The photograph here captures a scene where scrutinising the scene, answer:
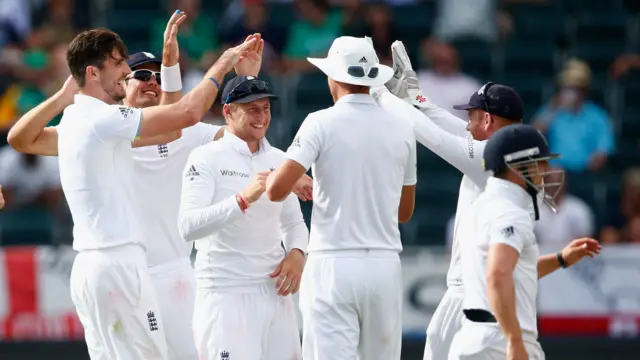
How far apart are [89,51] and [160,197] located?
1173mm

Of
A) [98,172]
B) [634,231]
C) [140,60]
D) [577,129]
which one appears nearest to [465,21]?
[577,129]

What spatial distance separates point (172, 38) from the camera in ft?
22.7

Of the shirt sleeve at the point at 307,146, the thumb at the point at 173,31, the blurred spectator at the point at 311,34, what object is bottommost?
the shirt sleeve at the point at 307,146

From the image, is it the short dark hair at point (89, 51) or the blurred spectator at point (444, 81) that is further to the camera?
the blurred spectator at point (444, 81)

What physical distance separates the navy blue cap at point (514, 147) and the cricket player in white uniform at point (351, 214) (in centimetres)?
89

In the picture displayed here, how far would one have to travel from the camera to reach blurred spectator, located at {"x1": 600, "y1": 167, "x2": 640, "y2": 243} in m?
12.4

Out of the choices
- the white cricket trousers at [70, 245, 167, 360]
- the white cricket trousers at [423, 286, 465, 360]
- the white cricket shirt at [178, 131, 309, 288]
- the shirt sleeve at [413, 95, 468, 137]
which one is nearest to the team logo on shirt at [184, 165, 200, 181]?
the white cricket shirt at [178, 131, 309, 288]

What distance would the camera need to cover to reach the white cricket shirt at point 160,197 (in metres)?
7.48

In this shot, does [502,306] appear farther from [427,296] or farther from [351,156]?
[427,296]

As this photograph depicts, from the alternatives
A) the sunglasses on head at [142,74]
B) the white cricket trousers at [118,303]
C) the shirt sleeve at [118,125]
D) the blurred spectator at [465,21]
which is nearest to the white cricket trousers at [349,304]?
the white cricket trousers at [118,303]

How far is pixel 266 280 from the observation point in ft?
23.2

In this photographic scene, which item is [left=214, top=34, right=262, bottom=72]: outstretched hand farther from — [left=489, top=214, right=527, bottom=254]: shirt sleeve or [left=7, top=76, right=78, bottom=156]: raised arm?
[left=489, top=214, right=527, bottom=254]: shirt sleeve

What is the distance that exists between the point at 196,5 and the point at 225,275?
7.94m

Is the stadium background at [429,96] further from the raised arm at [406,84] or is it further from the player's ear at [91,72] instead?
the player's ear at [91,72]
